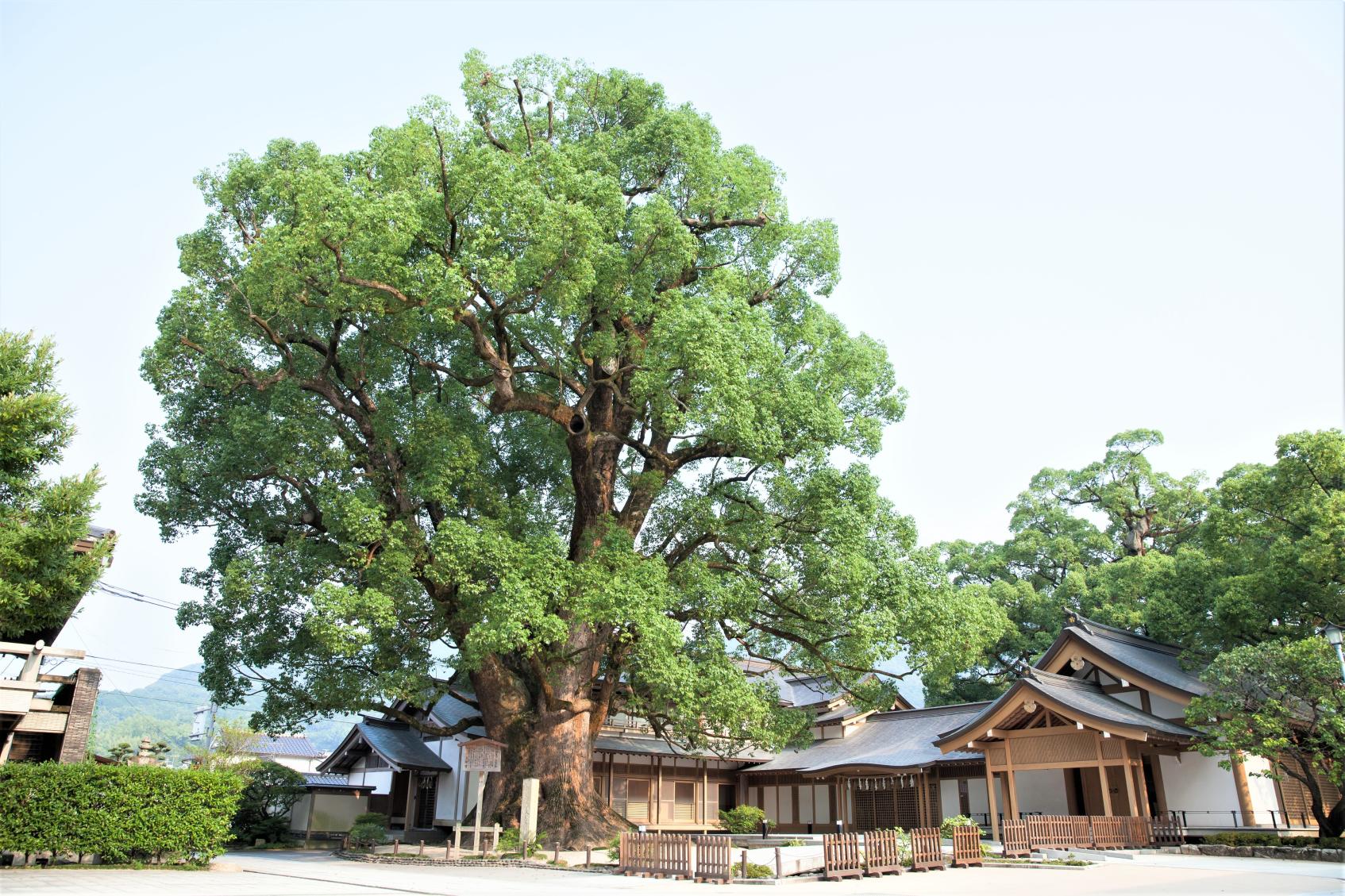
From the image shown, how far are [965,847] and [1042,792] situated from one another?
10248mm

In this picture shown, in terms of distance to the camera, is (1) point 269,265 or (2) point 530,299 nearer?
(1) point 269,265

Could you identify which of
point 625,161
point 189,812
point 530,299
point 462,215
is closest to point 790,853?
point 189,812

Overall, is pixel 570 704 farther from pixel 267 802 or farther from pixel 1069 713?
pixel 1069 713

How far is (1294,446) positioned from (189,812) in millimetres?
24027

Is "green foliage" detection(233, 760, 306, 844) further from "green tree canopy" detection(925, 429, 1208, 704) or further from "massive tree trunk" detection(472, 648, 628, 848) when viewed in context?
"green tree canopy" detection(925, 429, 1208, 704)

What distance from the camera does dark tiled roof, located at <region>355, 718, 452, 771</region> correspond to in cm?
2522

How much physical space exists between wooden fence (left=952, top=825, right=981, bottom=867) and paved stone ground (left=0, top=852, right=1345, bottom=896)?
0.50 meters

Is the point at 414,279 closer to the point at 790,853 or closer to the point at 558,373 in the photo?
the point at 558,373

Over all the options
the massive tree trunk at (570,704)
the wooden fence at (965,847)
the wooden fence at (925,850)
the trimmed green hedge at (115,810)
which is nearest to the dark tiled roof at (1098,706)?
the wooden fence at (965,847)

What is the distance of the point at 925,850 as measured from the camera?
1446cm

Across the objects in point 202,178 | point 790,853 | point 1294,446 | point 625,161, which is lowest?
point 790,853

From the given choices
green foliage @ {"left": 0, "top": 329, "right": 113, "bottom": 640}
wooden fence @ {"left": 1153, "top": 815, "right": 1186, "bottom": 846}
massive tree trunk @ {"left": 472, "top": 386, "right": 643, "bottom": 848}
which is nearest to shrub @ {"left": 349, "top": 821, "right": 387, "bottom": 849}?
massive tree trunk @ {"left": 472, "top": 386, "right": 643, "bottom": 848}

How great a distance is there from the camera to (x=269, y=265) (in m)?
14.8

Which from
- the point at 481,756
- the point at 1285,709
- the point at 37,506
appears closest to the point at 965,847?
the point at 1285,709
